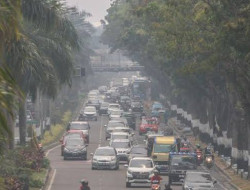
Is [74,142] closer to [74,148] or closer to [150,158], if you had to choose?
[74,148]

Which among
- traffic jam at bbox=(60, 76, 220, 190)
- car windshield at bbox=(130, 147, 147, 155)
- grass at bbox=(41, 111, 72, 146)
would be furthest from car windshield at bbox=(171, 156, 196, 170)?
grass at bbox=(41, 111, 72, 146)

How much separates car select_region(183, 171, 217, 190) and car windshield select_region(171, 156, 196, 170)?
6.05 m

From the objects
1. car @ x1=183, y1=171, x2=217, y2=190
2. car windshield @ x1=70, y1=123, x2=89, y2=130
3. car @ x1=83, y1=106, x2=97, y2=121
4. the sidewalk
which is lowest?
the sidewalk

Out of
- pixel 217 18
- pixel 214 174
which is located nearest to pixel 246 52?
pixel 217 18

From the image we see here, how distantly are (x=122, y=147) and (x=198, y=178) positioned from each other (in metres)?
23.5

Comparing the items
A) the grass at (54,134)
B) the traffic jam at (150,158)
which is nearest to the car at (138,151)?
the traffic jam at (150,158)

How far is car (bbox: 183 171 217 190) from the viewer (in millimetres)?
37688

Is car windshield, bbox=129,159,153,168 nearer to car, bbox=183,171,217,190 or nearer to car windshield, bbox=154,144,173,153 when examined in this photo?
car, bbox=183,171,217,190

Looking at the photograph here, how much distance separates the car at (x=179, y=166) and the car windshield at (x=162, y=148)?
7104mm

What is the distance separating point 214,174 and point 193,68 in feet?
33.3

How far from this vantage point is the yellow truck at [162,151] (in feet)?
173

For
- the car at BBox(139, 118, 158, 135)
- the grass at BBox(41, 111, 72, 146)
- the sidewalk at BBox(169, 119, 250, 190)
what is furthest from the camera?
the car at BBox(139, 118, 158, 135)

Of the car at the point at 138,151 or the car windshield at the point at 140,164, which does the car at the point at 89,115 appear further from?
the car windshield at the point at 140,164

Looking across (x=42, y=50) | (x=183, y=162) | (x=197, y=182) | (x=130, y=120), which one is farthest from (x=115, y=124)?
(x=197, y=182)
